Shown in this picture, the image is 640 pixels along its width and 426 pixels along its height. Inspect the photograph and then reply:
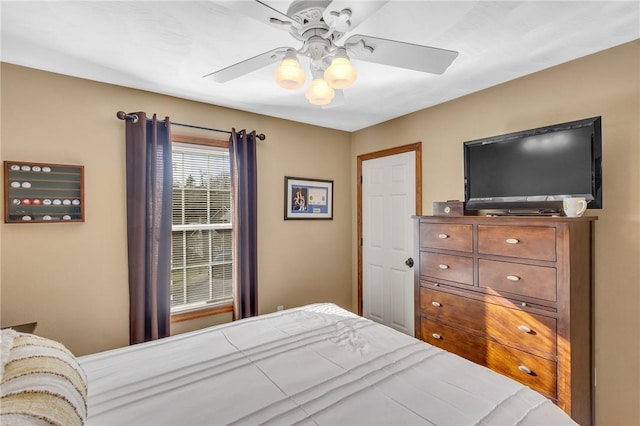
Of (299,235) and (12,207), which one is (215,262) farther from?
(12,207)

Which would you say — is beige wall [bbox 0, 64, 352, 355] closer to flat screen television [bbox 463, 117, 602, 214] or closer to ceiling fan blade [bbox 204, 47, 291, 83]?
ceiling fan blade [bbox 204, 47, 291, 83]

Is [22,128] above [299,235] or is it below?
above

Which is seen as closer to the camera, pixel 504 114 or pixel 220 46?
pixel 220 46

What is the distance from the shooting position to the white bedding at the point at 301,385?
114 cm

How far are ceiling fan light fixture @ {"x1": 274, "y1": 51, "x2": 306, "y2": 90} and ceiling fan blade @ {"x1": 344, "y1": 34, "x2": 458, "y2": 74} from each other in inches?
9.6

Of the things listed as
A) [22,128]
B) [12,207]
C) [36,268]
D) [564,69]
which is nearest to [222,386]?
[36,268]

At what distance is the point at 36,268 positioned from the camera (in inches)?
85.9

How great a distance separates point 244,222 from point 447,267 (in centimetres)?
186

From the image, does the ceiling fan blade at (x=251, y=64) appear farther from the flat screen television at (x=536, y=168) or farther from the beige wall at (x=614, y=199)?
the beige wall at (x=614, y=199)

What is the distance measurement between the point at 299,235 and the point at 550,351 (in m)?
2.42

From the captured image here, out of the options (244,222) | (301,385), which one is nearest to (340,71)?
(301,385)

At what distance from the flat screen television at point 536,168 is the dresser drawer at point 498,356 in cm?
95

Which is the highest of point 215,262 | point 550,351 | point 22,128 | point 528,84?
point 528,84

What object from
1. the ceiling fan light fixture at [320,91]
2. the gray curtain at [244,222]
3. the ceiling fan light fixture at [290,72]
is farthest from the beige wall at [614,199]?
the gray curtain at [244,222]
